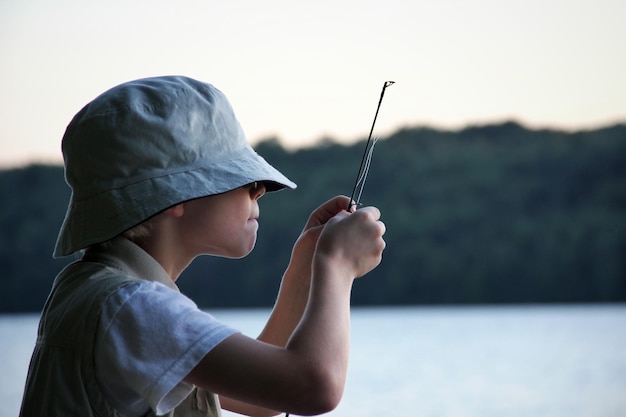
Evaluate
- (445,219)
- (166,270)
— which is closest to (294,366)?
(166,270)

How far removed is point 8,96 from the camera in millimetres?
7027

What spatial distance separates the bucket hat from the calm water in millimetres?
4378

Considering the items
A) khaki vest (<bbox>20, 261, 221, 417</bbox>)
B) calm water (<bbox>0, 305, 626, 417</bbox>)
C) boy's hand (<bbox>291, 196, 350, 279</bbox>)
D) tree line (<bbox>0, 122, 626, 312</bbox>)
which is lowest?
calm water (<bbox>0, 305, 626, 417</bbox>)

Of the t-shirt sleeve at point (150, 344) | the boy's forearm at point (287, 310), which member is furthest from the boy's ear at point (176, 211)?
the boy's forearm at point (287, 310)

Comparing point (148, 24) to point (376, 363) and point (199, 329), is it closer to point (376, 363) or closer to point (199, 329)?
point (376, 363)

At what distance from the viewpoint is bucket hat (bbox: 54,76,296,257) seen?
910 millimetres

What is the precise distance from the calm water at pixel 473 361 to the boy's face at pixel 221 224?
14.3ft

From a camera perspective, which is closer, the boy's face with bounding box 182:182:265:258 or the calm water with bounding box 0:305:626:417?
the boy's face with bounding box 182:182:265:258

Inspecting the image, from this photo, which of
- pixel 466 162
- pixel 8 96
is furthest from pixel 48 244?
pixel 466 162

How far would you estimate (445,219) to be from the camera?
1114 centimetres

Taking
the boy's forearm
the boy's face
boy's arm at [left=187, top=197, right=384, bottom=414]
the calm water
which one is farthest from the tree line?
boy's arm at [left=187, top=197, right=384, bottom=414]

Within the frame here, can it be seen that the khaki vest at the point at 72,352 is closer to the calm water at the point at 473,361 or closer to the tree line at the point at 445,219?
the calm water at the point at 473,361

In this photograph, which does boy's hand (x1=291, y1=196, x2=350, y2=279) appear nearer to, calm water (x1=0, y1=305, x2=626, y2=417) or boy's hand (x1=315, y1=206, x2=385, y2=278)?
boy's hand (x1=315, y1=206, x2=385, y2=278)

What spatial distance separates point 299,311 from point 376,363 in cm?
616
